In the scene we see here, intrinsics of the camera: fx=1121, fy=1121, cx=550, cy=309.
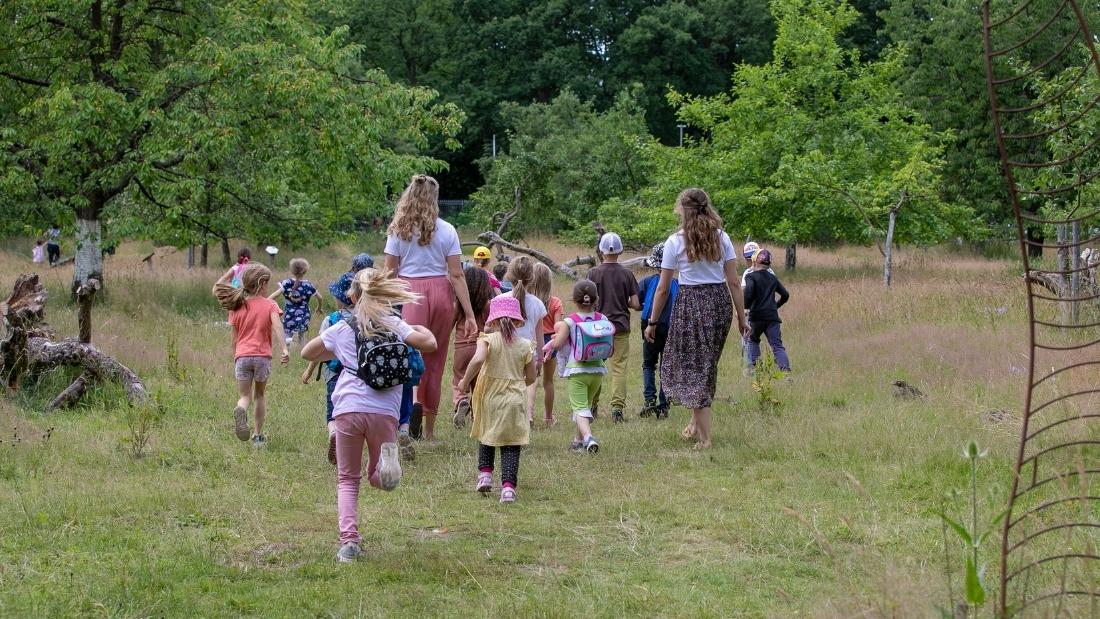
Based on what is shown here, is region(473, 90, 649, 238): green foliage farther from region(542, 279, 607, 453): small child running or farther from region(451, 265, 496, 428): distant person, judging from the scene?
region(542, 279, 607, 453): small child running

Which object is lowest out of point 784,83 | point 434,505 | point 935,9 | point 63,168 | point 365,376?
point 434,505

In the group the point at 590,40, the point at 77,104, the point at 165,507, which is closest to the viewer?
the point at 165,507

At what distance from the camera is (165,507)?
6.81 meters

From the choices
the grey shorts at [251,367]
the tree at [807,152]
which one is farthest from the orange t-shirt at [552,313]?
the tree at [807,152]

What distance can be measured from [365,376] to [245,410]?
10.5 ft

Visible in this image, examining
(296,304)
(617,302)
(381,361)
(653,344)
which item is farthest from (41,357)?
(381,361)

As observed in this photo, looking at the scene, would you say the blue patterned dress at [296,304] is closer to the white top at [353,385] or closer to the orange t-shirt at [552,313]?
the orange t-shirt at [552,313]

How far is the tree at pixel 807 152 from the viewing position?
2384 centimetres

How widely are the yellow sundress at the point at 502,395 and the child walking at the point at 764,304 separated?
569cm

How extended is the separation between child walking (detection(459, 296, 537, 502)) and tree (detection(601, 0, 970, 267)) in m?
16.3

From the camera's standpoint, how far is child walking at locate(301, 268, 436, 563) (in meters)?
5.84

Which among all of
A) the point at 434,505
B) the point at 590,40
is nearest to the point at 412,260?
the point at 434,505

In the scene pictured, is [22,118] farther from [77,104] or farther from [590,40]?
[590,40]

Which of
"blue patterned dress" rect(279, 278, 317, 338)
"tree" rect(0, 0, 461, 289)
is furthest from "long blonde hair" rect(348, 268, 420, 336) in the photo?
"tree" rect(0, 0, 461, 289)
